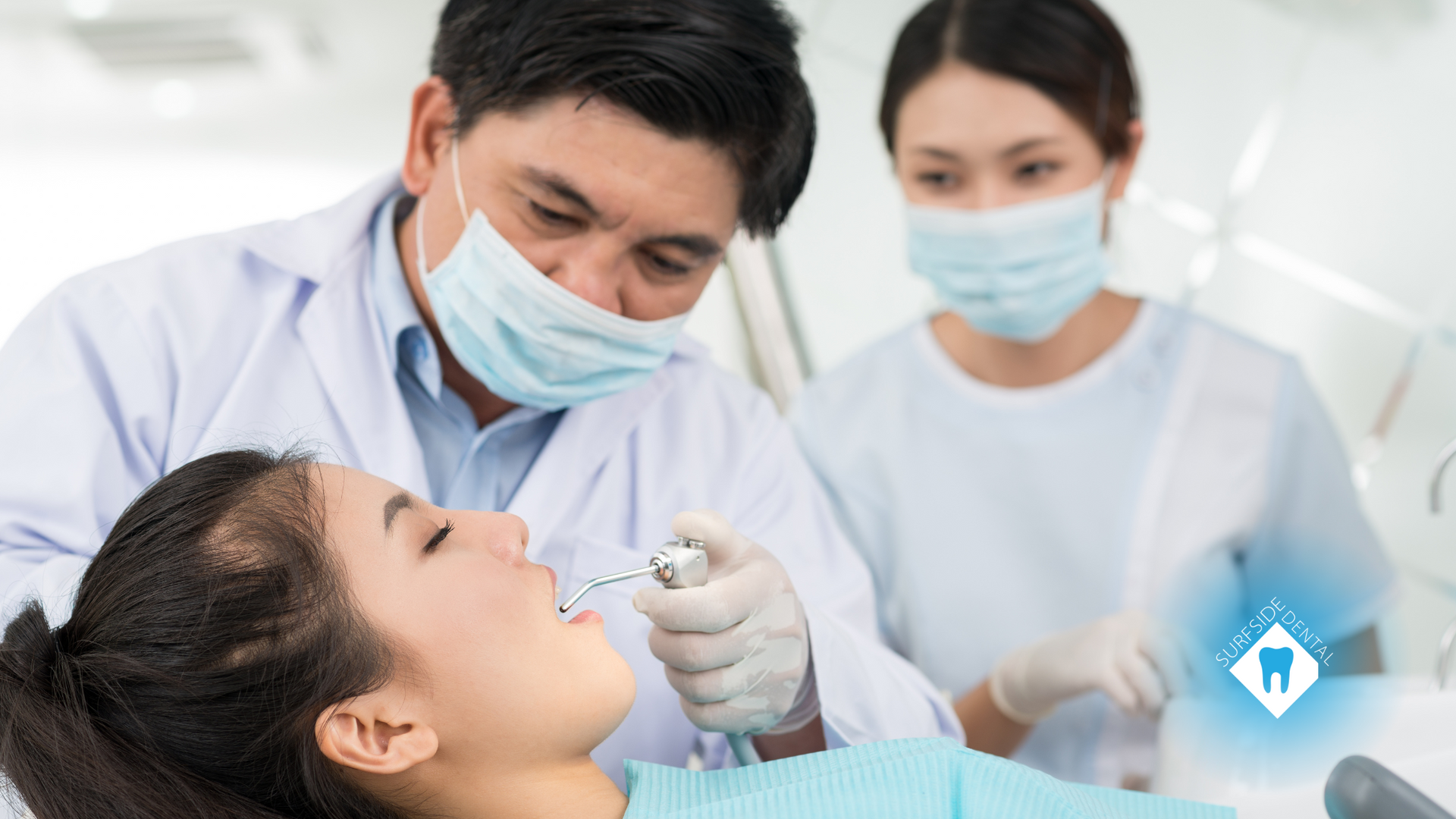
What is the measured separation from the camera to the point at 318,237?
4.53 ft

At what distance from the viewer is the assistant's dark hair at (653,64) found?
1.17 metres

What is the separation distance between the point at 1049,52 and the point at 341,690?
1489 millimetres

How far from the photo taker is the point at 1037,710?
153cm

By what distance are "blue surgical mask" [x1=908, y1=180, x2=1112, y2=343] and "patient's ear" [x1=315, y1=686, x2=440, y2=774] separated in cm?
120

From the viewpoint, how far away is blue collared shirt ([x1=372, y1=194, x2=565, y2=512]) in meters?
1.34

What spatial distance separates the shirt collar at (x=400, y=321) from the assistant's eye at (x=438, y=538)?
0.38 metres

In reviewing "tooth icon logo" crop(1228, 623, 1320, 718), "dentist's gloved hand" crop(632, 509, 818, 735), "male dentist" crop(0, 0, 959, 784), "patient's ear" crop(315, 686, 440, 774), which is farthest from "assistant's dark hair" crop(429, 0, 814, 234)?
"tooth icon logo" crop(1228, 623, 1320, 718)

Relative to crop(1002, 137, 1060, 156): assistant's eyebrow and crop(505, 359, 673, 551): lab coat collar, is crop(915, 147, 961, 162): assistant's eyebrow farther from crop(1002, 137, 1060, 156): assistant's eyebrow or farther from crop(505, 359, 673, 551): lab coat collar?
crop(505, 359, 673, 551): lab coat collar

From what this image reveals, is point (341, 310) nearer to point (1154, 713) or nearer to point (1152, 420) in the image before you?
point (1154, 713)

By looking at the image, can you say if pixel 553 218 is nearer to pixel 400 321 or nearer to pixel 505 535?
pixel 400 321

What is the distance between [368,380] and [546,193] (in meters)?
0.37

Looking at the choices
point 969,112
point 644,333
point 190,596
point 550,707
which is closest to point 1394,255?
point 969,112

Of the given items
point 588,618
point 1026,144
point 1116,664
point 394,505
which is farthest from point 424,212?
point 1116,664

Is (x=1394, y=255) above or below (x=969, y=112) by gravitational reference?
below
